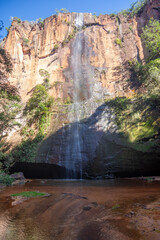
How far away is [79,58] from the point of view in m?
22.6

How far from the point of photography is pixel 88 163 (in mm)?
11109

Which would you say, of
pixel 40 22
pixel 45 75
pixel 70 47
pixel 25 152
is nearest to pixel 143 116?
pixel 25 152

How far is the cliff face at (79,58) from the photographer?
14.8 meters

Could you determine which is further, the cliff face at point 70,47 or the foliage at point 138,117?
the cliff face at point 70,47

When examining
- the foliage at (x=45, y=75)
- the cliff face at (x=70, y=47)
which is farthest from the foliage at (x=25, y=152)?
the foliage at (x=45, y=75)

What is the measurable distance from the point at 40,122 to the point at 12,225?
43.0 ft

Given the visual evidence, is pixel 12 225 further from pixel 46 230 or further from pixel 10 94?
pixel 10 94

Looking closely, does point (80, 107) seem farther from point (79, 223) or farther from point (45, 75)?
point (79, 223)

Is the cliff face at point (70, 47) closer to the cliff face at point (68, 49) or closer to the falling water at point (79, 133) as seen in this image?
the cliff face at point (68, 49)

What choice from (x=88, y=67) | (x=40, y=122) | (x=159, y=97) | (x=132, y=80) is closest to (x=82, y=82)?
(x=88, y=67)

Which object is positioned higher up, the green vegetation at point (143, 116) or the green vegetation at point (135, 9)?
the green vegetation at point (135, 9)

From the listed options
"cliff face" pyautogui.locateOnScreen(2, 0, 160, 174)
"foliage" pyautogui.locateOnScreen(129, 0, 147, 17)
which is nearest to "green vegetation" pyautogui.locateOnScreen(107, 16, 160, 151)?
"cliff face" pyautogui.locateOnScreen(2, 0, 160, 174)

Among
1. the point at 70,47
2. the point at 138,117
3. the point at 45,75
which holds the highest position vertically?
the point at 70,47

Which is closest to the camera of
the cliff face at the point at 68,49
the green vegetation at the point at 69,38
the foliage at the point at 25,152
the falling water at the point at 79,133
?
the falling water at the point at 79,133
